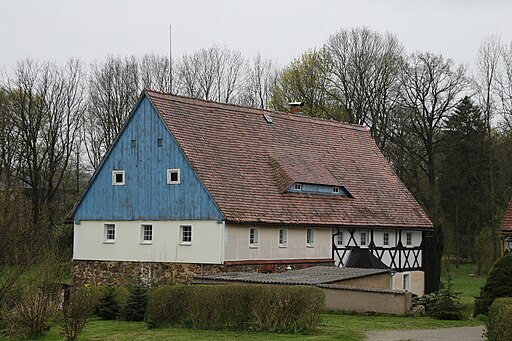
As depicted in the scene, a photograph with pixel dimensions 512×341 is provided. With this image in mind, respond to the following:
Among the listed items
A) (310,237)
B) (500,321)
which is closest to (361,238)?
(310,237)

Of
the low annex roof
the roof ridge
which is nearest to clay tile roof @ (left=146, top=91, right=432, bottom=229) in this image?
the roof ridge

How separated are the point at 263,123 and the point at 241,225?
851cm

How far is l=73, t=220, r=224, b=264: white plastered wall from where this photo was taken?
34.8 m

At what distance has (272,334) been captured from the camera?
21.5 m

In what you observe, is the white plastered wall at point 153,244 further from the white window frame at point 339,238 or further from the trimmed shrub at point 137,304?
the trimmed shrub at point 137,304

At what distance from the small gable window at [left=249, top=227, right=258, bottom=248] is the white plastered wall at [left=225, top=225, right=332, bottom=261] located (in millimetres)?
122

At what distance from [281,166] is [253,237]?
4751 mm

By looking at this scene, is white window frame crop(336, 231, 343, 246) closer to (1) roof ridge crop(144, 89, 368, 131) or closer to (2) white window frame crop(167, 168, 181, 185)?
(1) roof ridge crop(144, 89, 368, 131)

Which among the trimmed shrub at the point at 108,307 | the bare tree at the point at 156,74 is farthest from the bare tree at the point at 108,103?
the trimmed shrub at the point at 108,307

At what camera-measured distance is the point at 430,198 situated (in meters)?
60.4

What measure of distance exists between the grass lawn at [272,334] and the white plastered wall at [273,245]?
25.3 ft

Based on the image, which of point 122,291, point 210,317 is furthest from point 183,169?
point 210,317

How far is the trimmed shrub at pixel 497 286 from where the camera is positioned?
27847 millimetres

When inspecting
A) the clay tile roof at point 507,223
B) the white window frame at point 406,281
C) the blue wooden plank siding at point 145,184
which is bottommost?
the white window frame at point 406,281
